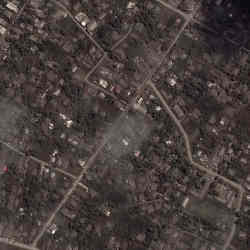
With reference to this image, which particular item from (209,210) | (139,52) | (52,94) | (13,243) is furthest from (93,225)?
(139,52)

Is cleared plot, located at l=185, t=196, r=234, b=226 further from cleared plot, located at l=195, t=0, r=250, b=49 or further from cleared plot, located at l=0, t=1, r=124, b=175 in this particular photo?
cleared plot, located at l=195, t=0, r=250, b=49

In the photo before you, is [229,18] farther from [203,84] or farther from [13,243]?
[13,243]

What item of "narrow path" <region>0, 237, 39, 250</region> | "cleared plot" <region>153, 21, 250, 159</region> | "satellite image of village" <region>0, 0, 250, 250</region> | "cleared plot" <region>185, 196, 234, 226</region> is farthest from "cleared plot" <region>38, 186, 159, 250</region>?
"cleared plot" <region>153, 21, 250, 159</region>

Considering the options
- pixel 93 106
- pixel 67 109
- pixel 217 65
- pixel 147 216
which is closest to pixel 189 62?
pixel 217 65

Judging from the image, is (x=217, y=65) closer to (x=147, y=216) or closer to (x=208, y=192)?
(x=208, y=192)

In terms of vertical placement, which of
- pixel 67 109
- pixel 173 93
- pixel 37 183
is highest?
pixel 173 93

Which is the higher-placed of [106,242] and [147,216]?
[147,216]

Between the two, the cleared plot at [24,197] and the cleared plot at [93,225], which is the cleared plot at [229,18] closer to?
the cleared plot at [93,225]
